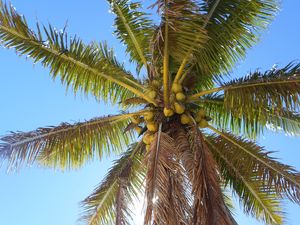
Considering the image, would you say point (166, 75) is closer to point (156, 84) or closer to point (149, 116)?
point (156, 84)

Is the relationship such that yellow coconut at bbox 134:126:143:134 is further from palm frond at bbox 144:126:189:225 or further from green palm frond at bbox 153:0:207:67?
green palm frond at bbox 153:0:207:67

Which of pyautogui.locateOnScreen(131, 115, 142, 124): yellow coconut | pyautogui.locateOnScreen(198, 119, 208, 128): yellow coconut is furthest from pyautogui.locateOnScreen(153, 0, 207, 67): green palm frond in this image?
pyautogui.locateOnScreen(131, 115, 142, 124): yellow coconut

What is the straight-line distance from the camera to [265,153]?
27.7 feet

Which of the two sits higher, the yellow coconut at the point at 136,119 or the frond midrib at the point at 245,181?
the yellow coconut at the point at 136,119

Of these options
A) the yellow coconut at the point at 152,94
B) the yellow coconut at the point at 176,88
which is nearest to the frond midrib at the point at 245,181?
the yellow coconut at the point at 176,88

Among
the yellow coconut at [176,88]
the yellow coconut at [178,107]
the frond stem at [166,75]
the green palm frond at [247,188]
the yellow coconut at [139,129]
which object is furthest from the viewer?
the green palm frond at [247,188]

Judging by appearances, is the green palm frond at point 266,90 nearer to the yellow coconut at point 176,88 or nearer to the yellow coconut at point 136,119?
the yellow coconut at point 176,88

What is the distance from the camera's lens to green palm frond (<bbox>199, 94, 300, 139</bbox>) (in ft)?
30.0

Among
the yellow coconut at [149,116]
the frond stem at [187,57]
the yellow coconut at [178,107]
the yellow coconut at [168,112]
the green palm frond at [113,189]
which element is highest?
the frond stem at [187,57]

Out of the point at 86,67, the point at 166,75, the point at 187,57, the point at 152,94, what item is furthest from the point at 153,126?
the point at 86,67

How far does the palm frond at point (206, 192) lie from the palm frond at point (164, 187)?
0.23 m

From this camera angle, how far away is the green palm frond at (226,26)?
27.7ft

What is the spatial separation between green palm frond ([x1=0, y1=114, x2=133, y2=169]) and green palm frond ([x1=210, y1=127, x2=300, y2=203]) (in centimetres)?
190

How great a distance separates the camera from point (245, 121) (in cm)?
910
